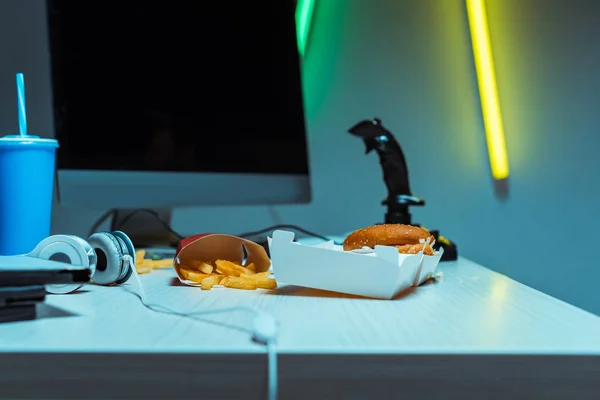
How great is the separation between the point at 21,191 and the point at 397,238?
433 mm

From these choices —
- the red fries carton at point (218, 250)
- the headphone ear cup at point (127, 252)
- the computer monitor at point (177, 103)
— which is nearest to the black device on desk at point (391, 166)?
the computer monitor at point (177, 103)

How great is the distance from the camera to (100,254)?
619mm

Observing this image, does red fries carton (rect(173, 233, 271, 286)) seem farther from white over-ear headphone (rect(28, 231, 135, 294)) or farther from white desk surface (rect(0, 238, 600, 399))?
white desk surface (rect(0, 238, 600, 399))

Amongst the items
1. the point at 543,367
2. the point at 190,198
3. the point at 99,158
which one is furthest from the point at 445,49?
the point at 543,367

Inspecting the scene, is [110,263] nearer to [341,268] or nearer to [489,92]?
[341,268]

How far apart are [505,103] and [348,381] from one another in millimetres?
1033

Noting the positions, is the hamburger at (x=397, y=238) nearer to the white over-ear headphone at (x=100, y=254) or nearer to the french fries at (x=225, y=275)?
the french fries at (x=225, y=275)

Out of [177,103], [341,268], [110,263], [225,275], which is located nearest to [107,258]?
[110,263]

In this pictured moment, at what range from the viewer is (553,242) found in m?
1.20

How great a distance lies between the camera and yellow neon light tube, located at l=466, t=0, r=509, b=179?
1258 millimetres

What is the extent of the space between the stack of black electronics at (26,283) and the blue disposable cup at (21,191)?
257 mm

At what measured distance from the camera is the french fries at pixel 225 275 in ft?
1.98

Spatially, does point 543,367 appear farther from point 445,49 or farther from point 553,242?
point 445,49

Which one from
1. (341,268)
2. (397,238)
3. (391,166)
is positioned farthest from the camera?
(391,166)
